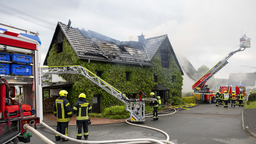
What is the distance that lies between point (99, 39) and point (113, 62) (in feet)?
11.6

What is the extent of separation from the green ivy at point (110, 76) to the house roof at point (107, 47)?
0.49 metres

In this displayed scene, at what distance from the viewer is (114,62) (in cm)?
1533

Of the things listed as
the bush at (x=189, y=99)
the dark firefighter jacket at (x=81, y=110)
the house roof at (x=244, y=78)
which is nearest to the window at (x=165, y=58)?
the bush at (x=189, y=99)

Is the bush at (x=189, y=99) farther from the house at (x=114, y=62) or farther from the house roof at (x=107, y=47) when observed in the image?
the house roof at (x=107, y=47)

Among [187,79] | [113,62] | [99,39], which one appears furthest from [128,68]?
[187,79]

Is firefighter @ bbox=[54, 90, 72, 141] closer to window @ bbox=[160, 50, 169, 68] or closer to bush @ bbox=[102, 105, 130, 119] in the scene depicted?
bush @ bbox=[102, 105, 130, 119]

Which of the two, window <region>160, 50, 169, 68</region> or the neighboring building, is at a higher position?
window <region>160, 50, 169, 68</region>

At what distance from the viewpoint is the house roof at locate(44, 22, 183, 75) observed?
47.0 ft

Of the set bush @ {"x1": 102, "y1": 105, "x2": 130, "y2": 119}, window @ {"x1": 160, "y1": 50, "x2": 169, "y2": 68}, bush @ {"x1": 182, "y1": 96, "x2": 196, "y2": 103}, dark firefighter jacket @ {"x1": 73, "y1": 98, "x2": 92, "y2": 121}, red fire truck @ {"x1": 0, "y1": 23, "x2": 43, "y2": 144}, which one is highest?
window @ {"x1": 160, "y1": 50, "x2": 169, "y2": 68}

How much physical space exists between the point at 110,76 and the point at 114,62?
122cm

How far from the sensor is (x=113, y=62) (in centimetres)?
1531

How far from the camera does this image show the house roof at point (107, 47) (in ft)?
47.0

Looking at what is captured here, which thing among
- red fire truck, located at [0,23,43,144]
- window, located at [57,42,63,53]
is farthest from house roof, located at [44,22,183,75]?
red fire truck, located at [0,23,43,144]

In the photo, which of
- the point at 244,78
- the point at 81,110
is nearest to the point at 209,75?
the point at 81,110
